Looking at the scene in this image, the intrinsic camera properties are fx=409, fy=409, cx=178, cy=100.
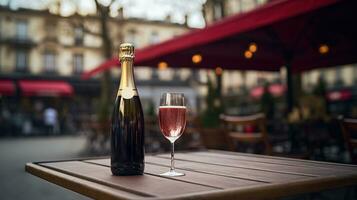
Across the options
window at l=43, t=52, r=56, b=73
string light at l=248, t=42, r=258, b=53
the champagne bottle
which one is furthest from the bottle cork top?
window at l=43, t=52, r=56, b=73

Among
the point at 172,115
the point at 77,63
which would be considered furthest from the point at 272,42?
the point at 77,63

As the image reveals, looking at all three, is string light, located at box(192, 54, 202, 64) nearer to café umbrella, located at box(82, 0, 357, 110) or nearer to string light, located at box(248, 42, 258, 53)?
café umbrella, located at box(82, 0, 357, 110)

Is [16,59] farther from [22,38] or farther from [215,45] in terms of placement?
[215,45]

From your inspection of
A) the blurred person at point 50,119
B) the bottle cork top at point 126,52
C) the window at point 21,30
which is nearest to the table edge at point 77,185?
the bottle cork top at point 126,52

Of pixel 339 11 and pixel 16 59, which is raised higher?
pixel 16 59

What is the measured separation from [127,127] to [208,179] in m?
0.33

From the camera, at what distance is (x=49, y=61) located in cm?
3000

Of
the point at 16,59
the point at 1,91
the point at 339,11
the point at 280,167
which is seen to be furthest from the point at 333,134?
the point at 16,59

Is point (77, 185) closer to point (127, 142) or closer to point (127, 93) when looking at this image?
point (127, 142)

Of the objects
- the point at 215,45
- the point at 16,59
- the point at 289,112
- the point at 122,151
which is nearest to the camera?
the point at 122,151

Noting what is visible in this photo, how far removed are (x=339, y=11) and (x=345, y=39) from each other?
1.37m

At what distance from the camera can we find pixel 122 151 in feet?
4.49

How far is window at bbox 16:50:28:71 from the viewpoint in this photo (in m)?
28.6

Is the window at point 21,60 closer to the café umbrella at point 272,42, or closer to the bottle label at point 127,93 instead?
the café umbrella at point 272,42
